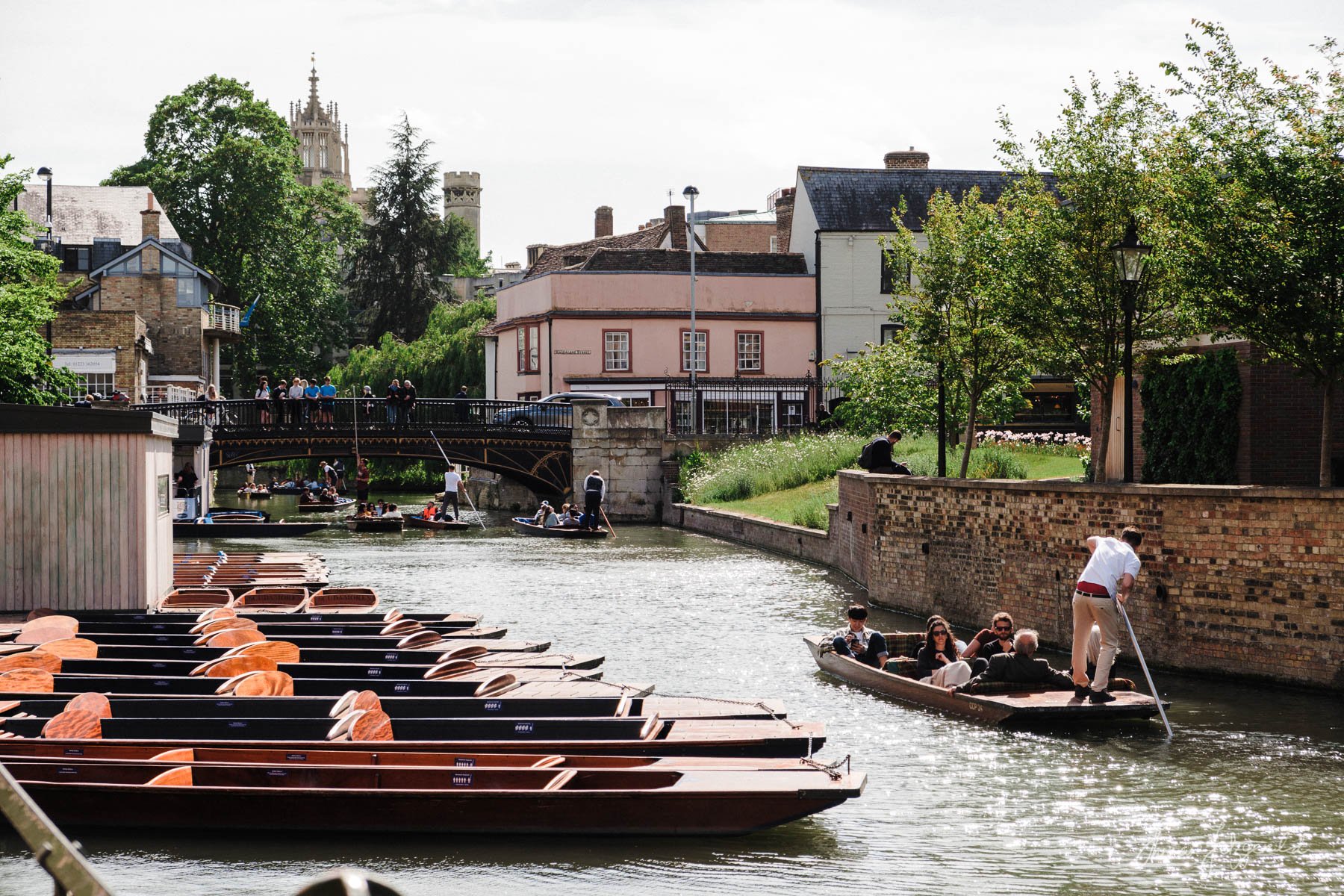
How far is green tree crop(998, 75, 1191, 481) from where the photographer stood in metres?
19.2

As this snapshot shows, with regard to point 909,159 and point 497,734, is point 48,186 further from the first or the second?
point 497,734

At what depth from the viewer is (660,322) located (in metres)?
47.7

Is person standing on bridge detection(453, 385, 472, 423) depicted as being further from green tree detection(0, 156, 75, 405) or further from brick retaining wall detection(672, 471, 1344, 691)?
brick retaining wall detection(672, 471, 1344, 691)

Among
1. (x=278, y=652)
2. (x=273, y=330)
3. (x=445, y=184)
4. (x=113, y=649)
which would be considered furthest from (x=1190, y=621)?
(x=445, y=184)

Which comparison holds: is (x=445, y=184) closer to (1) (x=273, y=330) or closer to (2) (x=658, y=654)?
(1) (x=273, y=330)

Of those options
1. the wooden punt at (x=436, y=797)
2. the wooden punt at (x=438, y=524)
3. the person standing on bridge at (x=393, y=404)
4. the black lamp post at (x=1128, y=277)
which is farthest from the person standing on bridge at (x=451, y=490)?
the wooden punt at (x=436, y=797)

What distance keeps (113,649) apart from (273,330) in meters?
46.2

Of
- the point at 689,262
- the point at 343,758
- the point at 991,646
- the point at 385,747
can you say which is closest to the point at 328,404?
the point at 689,262

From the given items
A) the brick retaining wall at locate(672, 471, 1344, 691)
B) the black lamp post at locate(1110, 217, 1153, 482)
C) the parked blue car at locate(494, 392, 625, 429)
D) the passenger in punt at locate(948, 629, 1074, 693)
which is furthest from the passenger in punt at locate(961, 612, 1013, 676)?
the parked blue car at locate(494, 392, 625, 429)

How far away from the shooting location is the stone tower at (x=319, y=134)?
461ft

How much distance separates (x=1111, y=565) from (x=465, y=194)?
118290 millimetres

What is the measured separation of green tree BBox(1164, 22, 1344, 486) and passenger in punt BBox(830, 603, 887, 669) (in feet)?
15.7

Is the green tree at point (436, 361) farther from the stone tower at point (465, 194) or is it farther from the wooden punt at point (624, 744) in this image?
the stone tower at point (465, 194)

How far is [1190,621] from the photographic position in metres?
15.2
